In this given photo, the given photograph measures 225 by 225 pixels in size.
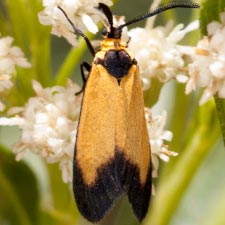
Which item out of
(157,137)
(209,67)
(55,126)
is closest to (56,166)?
(55,126)

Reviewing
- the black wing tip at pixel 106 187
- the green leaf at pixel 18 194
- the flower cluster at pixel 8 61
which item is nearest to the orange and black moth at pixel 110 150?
the black wing tip at pixel 106 187

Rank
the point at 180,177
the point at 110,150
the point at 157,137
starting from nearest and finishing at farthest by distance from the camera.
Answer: the point at 110,150 < the point at 157,137 < the point at 180,177

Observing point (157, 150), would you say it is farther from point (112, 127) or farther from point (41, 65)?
point (41, 65)

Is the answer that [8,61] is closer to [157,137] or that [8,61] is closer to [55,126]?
[55,126]

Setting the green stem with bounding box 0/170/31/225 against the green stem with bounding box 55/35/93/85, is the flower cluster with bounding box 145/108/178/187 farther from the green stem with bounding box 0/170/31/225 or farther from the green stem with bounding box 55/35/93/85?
the green stem with bounding box 0/170/31/225

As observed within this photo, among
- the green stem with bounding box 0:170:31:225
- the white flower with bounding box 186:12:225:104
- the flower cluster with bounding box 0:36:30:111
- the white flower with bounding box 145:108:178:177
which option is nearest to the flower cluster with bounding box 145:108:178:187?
the white flower with bounding box 145:108:178:177

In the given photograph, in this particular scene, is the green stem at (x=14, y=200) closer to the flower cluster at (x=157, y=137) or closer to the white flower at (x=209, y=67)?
the flower cluster at (x=157, y=137)
